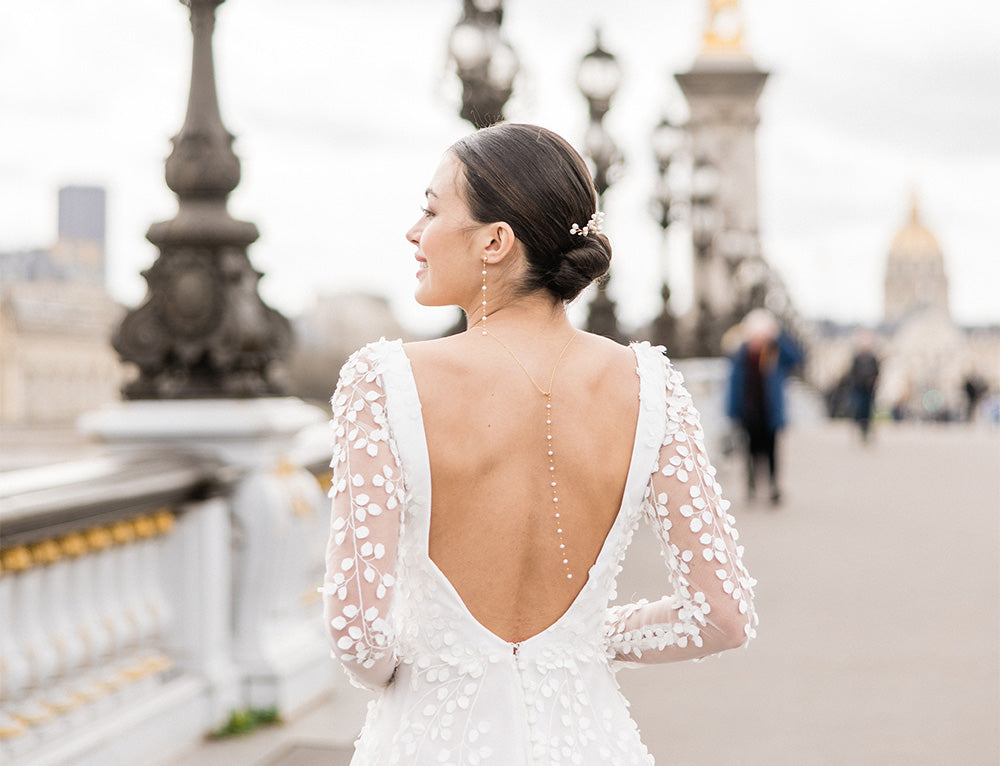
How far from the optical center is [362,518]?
2.14m

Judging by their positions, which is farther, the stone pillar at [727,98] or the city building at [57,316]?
the stone pillar at [727,98]

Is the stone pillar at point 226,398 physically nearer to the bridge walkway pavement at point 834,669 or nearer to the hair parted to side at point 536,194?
the bridge walkway pavement at point 834,669

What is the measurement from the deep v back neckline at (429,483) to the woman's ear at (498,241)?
0.21 metres

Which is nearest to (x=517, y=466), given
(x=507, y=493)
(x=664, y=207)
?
(x=507, y=493)

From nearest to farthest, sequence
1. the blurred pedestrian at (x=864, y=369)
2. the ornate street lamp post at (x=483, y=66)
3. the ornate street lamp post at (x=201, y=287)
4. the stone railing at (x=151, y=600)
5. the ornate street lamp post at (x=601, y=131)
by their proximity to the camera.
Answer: the stone railing at (x=151, y=600)
the ornate street lamp post at (x=201, y=287)
the ornate street lamp post at (x=483, y=66)
the ornate street lamp post at (x=601, y=131)
the blurred pedestrian at (x=864, y=369)

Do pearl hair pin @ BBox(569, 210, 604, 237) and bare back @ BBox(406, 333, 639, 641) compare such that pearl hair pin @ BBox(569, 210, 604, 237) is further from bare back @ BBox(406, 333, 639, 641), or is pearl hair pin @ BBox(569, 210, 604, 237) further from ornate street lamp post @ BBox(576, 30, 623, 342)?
ornate street lamp post @ BBox(576, 30, 623, 342)

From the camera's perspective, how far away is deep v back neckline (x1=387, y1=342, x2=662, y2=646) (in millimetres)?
2172

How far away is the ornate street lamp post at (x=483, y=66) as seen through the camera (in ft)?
30.4

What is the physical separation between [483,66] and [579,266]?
733 cm

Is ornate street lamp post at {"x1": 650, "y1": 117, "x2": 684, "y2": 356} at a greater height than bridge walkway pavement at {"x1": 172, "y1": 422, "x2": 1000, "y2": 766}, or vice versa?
ornate street lamp post at {"x1": 650, "y1": 117, "x2": 684, "y2": 356}

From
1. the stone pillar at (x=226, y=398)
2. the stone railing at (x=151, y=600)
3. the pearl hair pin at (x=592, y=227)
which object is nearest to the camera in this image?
the pearl hair pin at (x=592, y=227)

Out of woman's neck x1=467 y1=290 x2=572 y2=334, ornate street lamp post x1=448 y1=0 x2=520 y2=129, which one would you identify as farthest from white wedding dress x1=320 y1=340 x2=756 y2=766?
ornate street lamp post x1=448 y1=0 x2=520 y2=129

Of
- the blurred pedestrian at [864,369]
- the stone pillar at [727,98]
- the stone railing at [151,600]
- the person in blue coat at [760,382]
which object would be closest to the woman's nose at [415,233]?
the stone railing at [151,600]

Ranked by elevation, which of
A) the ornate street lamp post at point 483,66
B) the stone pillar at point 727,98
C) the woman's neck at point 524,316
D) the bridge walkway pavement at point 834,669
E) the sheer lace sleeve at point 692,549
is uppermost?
the stone pillar at point 727,98
